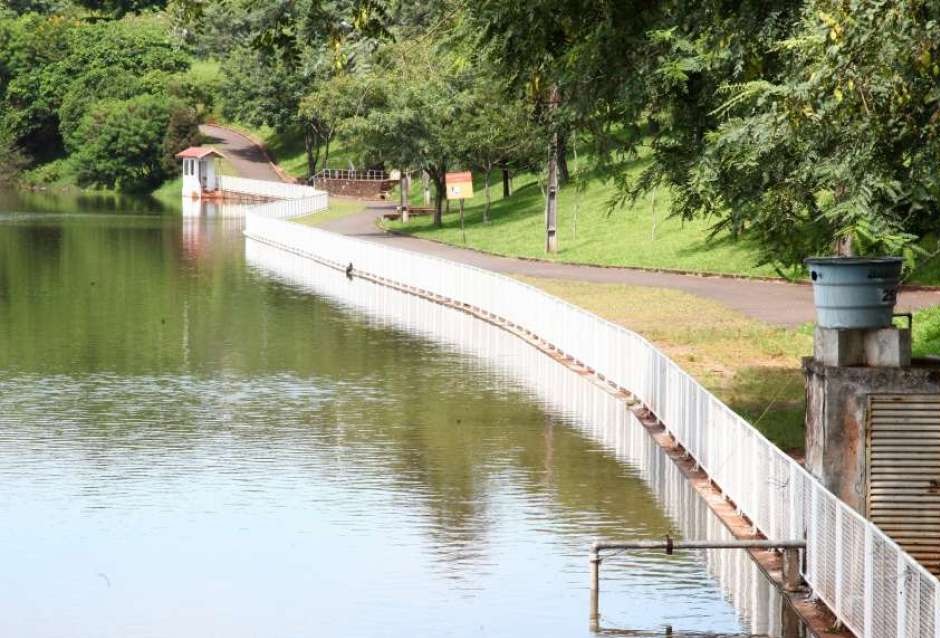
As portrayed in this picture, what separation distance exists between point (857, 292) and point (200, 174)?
111m

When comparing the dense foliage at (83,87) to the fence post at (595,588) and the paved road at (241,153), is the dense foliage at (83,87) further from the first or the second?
the fence post at (595,588)

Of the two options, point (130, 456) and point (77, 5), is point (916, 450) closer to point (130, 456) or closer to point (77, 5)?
point (130, 456)

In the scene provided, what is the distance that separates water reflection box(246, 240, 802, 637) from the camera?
18.0 m

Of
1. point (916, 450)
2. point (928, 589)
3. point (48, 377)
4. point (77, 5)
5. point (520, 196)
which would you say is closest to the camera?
point (928, 589)

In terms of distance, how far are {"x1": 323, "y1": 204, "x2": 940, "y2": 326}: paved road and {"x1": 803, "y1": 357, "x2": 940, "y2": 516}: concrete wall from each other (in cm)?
2240

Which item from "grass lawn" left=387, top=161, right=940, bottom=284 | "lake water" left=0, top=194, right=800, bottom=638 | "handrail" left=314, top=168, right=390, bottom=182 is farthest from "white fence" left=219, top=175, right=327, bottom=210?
"lake water" left=0, top=194, right=800, bottom=638

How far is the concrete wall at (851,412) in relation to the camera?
17641 millimetres

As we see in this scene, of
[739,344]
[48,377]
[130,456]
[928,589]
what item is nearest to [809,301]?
[739,344]

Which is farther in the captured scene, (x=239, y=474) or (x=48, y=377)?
(x=48, y=377)

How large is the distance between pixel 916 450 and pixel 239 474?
34.1 feet

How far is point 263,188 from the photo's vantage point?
121312 millimetres

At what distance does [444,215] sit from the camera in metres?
84.6

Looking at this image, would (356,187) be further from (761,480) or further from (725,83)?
(761,480)

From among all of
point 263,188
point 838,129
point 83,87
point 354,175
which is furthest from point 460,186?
point 83,87
